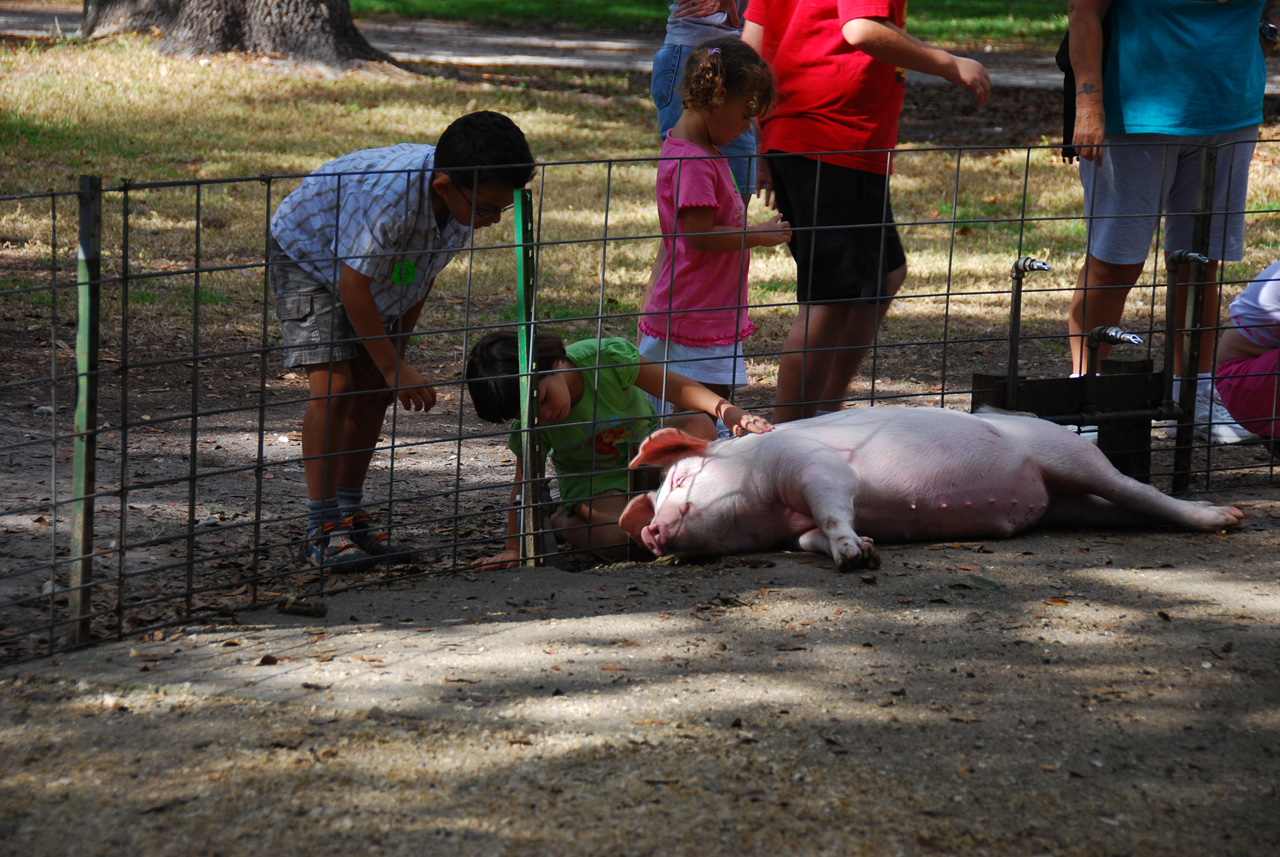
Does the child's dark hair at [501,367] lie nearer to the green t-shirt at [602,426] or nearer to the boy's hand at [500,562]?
the green t-shirt at [602,426]

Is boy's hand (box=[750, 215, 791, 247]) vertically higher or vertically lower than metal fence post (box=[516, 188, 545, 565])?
higher

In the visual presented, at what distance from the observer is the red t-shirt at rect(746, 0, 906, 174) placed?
414 cm

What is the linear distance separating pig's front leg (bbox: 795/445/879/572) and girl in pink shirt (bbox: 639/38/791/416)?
469mm

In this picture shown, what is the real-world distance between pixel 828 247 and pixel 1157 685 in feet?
6.31

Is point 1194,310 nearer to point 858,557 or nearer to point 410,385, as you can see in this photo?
point 858,557

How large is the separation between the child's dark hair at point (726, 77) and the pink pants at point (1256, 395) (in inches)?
74.9

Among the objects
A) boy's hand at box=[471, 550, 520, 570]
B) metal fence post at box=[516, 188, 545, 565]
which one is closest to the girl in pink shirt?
metal fence post at box=[516, 188, 545, 565]

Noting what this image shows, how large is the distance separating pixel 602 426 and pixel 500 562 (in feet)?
1.97

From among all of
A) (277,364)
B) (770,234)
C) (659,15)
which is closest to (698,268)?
(770,234)

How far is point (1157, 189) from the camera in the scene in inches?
170

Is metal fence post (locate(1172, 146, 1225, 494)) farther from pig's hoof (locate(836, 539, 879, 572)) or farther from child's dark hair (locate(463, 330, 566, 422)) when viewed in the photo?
child's dark hair (locate(463, 330, 566, 422))

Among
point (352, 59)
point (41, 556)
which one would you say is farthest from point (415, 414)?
point (352, 59)

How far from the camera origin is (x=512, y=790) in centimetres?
223

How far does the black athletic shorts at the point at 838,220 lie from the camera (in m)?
4.13
